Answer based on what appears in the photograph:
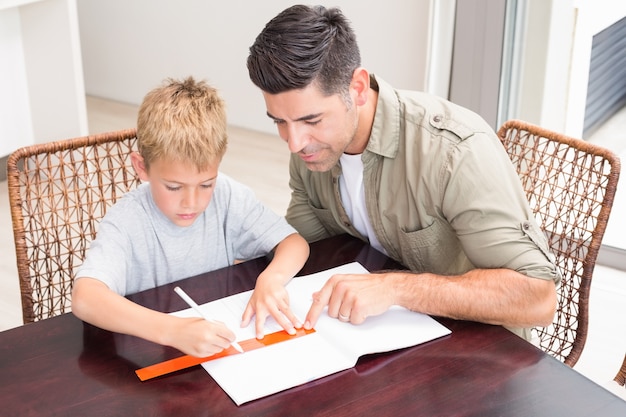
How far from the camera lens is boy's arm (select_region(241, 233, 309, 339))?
138cm

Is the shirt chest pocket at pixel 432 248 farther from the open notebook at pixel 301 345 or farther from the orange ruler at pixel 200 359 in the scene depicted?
the orange ruler at pixel 200 359

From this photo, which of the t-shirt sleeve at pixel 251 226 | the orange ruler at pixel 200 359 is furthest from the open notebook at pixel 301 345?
the t-shirt sleeve at pixel 251 226

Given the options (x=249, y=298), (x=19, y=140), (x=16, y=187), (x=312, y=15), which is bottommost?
(x=19, y=140)

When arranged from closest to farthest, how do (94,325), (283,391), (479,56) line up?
1. (283,391)
2. (94,325)
3. (479,56)

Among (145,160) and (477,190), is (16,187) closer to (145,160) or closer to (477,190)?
(145,160)

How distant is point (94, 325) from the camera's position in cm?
138

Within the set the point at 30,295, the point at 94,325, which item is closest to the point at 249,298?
the point at 94,325

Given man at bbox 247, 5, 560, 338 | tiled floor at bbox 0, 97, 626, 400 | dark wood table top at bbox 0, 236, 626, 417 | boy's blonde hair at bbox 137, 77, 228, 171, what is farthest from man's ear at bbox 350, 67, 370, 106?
tiled floor at bbox 0, 97, 626, 400

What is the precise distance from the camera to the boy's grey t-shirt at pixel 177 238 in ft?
5.09

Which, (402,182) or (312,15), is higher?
(312,15)

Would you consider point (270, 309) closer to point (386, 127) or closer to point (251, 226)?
point (251, 226)

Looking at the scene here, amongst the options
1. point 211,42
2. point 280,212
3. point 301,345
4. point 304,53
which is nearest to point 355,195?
point 304,53

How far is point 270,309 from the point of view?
1388 mm

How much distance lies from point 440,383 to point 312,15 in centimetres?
70
